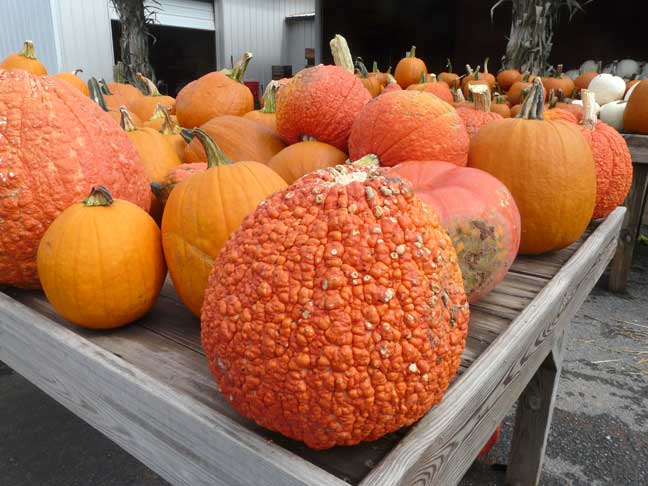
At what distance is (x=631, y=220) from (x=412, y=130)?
2.61m

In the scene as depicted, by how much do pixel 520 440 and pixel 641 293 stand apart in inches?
83.3

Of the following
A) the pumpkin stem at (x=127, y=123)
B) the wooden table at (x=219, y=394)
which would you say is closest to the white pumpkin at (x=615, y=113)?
the wooden table at (x=219, y=394)

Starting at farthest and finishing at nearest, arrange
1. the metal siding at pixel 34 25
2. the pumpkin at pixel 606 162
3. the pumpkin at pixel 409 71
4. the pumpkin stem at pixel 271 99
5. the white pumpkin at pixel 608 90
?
the metal siding at pixel 34 25 < the pumpkin at pixel 409 71 < the white pumpkin at pixel 608 90 < the pumpkin stem at pixel 271 99 < the pumpkin at pixel 606 162

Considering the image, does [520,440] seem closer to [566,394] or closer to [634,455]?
[634,455]

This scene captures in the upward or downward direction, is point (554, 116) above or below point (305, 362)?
above

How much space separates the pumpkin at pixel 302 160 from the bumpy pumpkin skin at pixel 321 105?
0.07m

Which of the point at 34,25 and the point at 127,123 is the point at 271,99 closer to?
the point at 127,123

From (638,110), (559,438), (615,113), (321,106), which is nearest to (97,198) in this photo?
(321,106)

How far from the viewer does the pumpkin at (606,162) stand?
55.9 inches

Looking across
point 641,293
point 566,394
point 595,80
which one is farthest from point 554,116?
point 595,80

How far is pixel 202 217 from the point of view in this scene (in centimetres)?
81

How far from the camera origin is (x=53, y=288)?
32.2 inches

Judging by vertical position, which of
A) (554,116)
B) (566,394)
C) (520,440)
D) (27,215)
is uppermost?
(554,116)

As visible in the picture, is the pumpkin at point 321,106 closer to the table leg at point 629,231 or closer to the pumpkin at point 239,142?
the pumpkin at point 239,142
